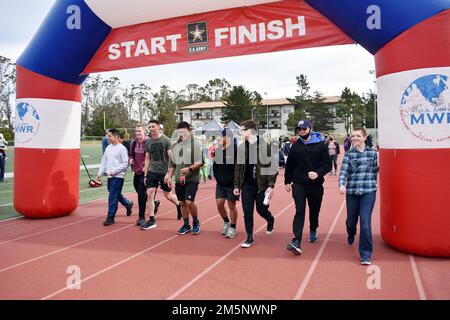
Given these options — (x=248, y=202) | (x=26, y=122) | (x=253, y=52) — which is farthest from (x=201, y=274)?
(x=26, y=122)

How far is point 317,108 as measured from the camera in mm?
77562

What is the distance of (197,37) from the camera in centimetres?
665

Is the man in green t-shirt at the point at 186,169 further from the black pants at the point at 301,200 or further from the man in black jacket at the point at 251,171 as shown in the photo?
the black pants at the point at 301,200

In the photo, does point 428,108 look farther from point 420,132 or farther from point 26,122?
point 26,122

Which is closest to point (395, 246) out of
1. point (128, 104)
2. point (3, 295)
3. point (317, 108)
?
point (3, 295)

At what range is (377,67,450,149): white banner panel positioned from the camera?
4559mm

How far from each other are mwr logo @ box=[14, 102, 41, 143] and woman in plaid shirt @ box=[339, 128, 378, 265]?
5.86 metres

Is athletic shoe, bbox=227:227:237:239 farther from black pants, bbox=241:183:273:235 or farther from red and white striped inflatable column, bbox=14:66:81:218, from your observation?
red and white striped inflatable column, bbox=14:66:81:218

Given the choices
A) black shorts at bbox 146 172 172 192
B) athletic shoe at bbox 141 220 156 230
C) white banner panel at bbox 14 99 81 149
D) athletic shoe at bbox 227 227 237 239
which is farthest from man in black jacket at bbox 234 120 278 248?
white banner panel at bbox 14 99 81 149

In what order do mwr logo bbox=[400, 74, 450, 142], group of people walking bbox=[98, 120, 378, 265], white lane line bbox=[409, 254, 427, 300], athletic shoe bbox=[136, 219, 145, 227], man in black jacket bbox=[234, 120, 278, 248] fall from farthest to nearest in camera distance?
athletic shoe bbox=[136, 219, 145, 227] < man in black jacket bbox=[234, 120, 278, 248] < group of people walking bbox=[98, 120, 378, 265] < mwr logo bbox=[400, 74, 450, 142] < white lane line bbox=[409, 254, 427, 300]

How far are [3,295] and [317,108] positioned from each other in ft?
255

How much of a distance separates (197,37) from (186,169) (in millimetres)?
2376

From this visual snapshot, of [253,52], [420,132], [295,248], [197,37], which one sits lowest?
[295,248]
